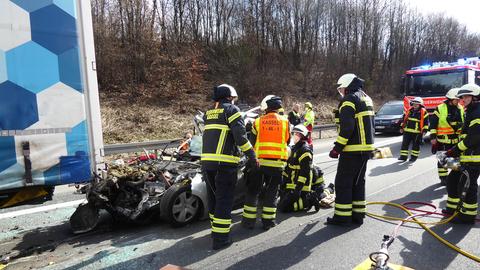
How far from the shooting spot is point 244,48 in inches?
889

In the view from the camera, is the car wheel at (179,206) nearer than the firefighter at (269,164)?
Yes

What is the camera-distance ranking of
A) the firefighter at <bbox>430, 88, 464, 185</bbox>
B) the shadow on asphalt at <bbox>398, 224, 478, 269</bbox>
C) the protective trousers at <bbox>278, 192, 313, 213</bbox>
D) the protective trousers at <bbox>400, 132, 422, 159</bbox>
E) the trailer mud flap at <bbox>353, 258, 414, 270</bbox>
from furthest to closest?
the protective trousers at <bbox>400, 132, 422, 159</bbox>, the firefighter at <bbox>430, 88, 464, 185</bbox>, the protective trousers at <bbox>278, 192, 313, 213</bbox>, the shadow on asphalt at <bbox>398, 224, 478, 269</bbox>, the trailer mud flap at <bbox>353, 258, 414, 270</bbox>

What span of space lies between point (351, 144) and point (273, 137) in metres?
1.02

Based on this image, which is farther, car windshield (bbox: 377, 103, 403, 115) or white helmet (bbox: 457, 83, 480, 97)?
car windshield (bbox: 377, 103, 403, 115)

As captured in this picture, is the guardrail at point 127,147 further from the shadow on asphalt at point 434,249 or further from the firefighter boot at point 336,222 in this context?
the shadow on asphalt at point 434,249

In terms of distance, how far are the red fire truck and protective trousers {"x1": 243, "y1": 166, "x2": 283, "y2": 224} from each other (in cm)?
1016

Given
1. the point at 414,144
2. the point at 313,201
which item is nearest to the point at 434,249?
the point at 313,201

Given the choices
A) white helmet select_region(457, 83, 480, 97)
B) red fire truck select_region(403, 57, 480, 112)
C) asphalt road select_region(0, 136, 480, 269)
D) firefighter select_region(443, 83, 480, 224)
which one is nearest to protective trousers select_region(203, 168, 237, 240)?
asphalt road select_region(0, 136, 480, 269)

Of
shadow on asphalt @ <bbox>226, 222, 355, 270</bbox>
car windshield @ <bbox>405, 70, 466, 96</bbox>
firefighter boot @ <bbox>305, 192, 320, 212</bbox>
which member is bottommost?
shadow on asphalt @ <bbox>226, 222, 355, 270</bbox>

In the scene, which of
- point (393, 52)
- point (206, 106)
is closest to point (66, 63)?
point (206, 106)

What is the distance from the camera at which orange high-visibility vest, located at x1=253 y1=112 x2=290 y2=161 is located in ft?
15.7

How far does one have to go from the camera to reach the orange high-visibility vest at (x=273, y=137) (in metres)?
4.79

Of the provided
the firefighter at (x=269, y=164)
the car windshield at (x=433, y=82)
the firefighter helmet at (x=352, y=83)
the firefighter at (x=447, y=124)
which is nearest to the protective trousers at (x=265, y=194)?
the firefighter at (x=269, y=164)

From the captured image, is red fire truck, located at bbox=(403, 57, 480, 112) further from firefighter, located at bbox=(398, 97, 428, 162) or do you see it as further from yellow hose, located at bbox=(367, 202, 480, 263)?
yellow hose, located at bbox=(367, 202, 480, 263)
